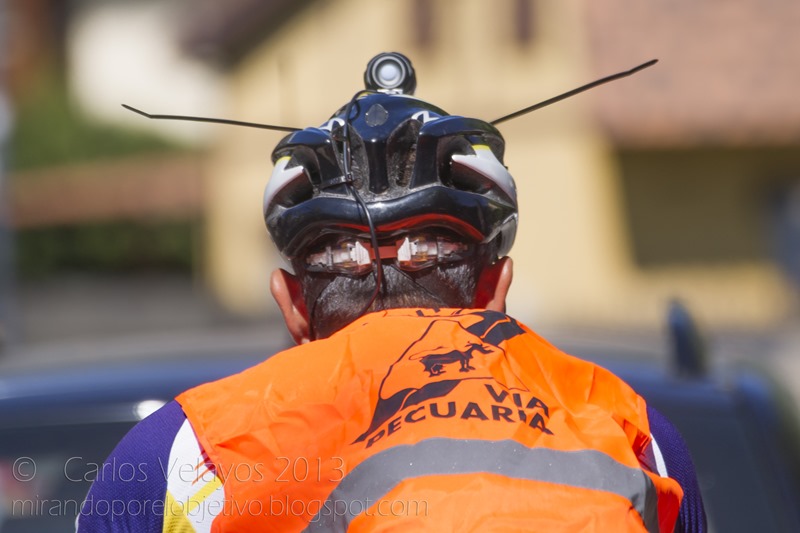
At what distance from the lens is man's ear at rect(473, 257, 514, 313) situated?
2.10 m

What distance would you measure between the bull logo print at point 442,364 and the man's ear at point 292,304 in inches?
14.7

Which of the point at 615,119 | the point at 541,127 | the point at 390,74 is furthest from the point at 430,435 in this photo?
the point at 541,127

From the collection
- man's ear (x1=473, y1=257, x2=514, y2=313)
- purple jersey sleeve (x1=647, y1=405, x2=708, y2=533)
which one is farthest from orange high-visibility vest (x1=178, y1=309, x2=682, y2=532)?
man's ear (x1=473, y1=257, x2=514, y2=313)

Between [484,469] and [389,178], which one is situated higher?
[389,178]

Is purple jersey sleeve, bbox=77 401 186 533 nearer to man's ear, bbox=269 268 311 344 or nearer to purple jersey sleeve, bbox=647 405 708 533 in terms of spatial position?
man's ear, bbox=269 268 311 344

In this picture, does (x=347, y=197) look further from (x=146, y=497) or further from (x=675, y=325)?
(x=675, y=325)

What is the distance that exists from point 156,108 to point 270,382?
2700 centimetres

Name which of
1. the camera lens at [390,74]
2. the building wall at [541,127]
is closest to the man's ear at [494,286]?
the camera lens at [390,74]

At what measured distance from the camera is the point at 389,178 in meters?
2.04

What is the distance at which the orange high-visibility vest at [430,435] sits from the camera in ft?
5.26

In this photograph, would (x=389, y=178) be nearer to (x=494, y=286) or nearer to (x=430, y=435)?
(x=494, y=286)

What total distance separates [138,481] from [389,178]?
0.59 metres

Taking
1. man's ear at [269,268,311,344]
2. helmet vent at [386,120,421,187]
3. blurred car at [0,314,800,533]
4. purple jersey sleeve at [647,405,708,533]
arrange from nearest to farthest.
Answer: purple jersey sleeve at [647,405,708,533], helmet vent at [386,120,421,187], man's ear at [269,268,311,344], blurred car at [0,314,800,533]

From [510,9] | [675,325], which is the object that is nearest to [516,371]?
[675,325]
